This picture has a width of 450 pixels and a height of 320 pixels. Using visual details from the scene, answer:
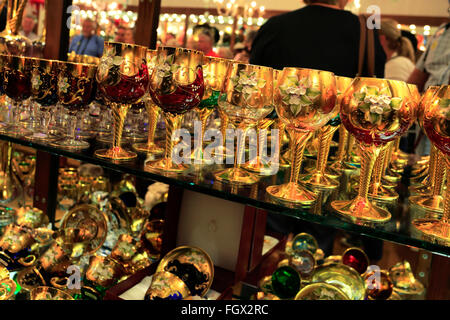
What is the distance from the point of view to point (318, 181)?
88 centimetres

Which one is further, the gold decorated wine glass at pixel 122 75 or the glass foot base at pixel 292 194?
the gold decorated wine glass at pixel 122 75

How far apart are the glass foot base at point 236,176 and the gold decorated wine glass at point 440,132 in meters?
0.32

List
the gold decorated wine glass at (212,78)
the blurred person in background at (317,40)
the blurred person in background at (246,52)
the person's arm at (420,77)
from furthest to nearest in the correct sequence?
the blurred person in background at (246,52)
the person's arm at (420,77)
the blurred person in background at (317,40)
the gold decorated wine glass at (212,78)

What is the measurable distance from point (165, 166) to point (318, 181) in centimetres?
33

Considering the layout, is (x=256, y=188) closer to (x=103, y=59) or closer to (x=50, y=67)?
(x=103, y=59)

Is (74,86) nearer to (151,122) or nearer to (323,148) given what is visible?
(151,122)

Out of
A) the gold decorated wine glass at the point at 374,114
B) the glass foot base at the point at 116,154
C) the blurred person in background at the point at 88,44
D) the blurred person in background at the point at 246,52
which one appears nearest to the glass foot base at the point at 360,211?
the gold decorated wine glass at the point at 374,114

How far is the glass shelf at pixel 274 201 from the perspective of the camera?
642 millimetres

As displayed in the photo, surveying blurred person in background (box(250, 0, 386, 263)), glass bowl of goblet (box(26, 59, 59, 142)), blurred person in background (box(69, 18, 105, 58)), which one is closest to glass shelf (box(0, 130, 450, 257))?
glass bowl of goblet (box(26, 59, 59, 142))

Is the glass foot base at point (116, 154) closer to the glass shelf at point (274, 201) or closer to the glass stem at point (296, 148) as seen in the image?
the glass shelf at point (274, 201)

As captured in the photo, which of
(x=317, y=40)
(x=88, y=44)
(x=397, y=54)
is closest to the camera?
(x=317, y=40)

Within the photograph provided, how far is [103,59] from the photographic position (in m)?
0.90

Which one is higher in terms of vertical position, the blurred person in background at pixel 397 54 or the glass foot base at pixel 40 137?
the blurred person in background at pixel 397 54

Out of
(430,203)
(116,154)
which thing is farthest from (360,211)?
(116,154)
